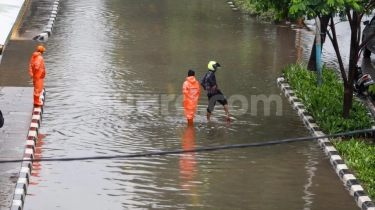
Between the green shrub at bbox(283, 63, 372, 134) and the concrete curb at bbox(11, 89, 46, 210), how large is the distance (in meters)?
5.70

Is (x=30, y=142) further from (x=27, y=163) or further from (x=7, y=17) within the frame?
(x=7, y=17)

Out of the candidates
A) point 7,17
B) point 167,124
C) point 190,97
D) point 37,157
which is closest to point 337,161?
point 190,97

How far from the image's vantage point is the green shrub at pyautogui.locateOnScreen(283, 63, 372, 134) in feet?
56.1

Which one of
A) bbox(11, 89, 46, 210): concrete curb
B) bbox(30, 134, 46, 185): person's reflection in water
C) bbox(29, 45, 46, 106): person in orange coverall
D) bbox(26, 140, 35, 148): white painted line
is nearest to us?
bbox(11, 89, 46, 210): concrete curb

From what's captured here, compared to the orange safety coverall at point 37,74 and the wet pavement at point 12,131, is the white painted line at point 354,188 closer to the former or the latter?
the wet pavement at point 12,131

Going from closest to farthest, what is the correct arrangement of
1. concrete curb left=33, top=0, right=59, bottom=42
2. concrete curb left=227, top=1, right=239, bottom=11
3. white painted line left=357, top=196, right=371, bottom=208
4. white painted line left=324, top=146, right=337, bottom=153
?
white painted line left=357, top=196, right=371, bottom=208 < white painted line left=324, top=146, right=337, bottom=153 < concrete curb left=33, top=0, right=59, bottom=42 < concrete curb left=227, top=1, right=239, bottom=11

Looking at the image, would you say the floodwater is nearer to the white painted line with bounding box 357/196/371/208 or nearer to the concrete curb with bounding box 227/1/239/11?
the white painted line with bounding box 357/196/371/208

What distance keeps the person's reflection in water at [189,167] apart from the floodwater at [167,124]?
0.02 meters

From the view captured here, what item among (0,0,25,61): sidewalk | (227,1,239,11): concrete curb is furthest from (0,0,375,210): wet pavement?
(227,1,239,11): concrete curb

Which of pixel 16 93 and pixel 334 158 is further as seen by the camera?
pixel 16 93

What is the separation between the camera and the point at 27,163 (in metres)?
14.3

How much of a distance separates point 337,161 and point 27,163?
536 centimetres

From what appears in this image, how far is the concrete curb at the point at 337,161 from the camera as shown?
1304cm

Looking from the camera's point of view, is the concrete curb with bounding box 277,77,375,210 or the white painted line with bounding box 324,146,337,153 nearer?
the concrete curb with bounding box 277,77,375,210
